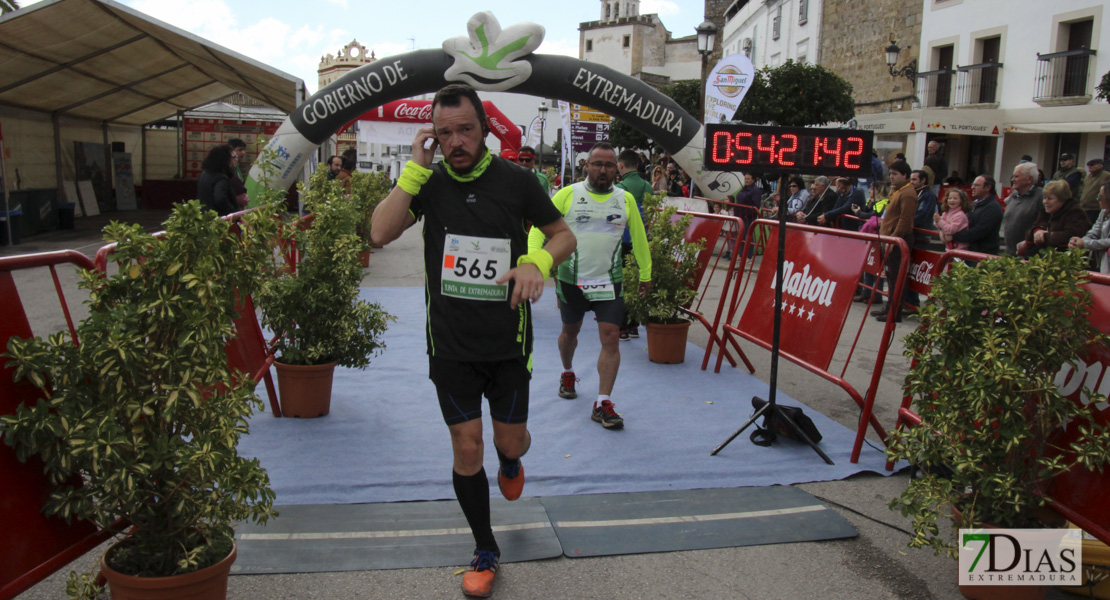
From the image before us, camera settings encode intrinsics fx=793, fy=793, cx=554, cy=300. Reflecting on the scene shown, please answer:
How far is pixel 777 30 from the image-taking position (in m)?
35.5

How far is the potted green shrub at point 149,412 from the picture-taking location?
96.0 inches

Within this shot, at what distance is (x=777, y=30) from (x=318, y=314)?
114 ft

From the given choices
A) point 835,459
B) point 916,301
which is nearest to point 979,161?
point 916,301

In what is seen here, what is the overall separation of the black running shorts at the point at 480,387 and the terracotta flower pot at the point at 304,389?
7.15 ft

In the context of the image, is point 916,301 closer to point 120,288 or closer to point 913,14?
point 120,288

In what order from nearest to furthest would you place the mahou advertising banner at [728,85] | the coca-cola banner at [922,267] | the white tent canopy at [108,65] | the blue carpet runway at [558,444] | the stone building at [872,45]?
Result: the blue carpet runway at [558,444]
the coca-cola banner at [922,267]
the mahou advertising banner at [728,85]
the white tent canopy at [108,65]
the stone building at [872,45]

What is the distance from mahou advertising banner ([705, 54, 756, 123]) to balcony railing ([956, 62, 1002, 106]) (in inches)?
483

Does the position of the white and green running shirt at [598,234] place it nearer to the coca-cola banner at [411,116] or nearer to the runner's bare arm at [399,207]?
the runner's bare arm at [399,207]

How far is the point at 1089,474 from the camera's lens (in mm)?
3062

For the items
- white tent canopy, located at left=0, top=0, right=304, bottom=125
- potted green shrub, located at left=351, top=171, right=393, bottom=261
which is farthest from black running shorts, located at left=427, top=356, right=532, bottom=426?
white tent canopy, located at left=0, top=0, right=304, bottom=125

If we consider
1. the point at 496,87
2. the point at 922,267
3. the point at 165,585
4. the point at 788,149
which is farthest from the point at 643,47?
the point at 165,585

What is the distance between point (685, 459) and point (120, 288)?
124 inches

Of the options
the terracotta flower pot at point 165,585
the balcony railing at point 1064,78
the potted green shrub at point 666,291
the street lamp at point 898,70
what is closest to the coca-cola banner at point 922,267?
the potted green shrub at point 666,291

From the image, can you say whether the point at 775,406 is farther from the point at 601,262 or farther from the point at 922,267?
the point at 922,267
